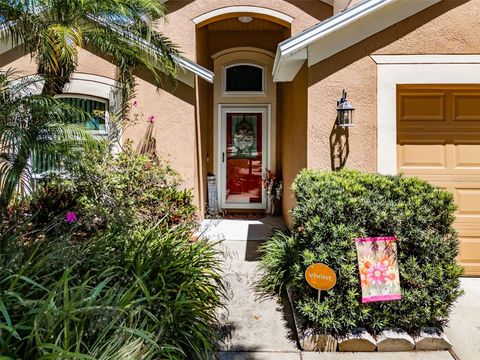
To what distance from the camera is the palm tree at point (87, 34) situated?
5500 millimetres

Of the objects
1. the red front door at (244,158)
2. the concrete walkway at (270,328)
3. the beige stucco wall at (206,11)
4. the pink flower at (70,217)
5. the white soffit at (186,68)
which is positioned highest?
the beige stucco wall at (206,11)

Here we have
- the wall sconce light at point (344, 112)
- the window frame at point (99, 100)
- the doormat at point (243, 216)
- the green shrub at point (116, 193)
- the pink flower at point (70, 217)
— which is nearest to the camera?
the wall sconce light at point (344, 112)

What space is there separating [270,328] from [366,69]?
13.4 ft

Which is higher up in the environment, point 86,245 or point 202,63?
point 202,63

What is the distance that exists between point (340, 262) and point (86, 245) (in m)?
2.77

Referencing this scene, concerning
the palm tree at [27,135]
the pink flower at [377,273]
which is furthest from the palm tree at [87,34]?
the pink flower at [377,273]

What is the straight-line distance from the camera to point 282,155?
33.5 feet

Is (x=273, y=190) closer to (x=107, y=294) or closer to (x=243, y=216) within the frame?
(x=243, y=216)

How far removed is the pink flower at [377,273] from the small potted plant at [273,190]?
236 inches

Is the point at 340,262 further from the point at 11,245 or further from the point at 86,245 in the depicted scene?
the point at 11,245

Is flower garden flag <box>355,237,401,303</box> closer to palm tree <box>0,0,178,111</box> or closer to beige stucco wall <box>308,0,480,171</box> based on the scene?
beige stucco wall <box>308,0,480,171</box>

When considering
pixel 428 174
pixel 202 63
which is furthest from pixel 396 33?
pixel 202 63

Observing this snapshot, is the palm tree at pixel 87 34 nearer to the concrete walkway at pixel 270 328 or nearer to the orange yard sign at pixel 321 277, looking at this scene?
the concrete walkway at pixel 270 328

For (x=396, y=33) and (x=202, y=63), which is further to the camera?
(x=202, y=63)
